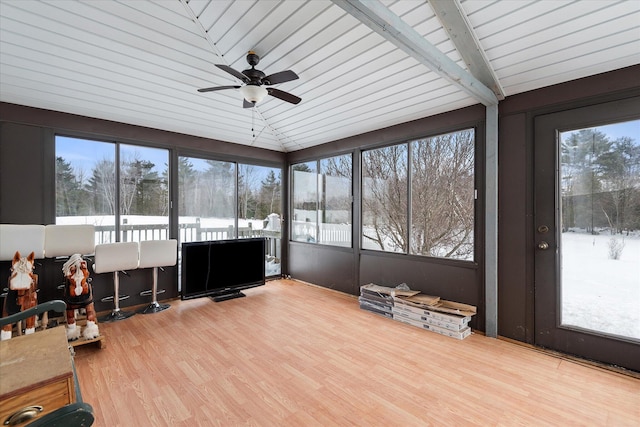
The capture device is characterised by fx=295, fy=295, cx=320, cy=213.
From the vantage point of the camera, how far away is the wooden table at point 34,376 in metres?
0.88

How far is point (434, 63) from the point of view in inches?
92.6

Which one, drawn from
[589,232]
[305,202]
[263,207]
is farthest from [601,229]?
[263,207]

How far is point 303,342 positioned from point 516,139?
9.91ft

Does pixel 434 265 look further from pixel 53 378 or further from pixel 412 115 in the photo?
pixel 53 378

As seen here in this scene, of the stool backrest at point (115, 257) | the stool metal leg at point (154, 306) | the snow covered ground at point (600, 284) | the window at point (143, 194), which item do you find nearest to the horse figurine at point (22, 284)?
the stool backrest at point (115, 257)

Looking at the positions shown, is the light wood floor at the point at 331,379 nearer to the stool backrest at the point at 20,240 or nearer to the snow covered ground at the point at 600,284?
the snow covered ground at the point at 600,284

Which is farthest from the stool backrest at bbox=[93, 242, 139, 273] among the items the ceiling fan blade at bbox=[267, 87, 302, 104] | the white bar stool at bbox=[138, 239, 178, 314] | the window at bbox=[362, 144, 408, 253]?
the window at bbox=[362, 144, 408, 253]

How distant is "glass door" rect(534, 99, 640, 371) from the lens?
2.50 m

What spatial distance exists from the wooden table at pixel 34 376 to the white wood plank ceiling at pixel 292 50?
2.13 m

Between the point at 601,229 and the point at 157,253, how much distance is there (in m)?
4.85

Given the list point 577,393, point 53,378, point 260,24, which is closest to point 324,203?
point 260,24

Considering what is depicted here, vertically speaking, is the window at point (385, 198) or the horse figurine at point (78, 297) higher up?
the window at point (385, 198)

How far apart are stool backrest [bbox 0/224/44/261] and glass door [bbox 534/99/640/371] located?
5.13m

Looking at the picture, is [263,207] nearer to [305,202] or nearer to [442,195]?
[305,202]
